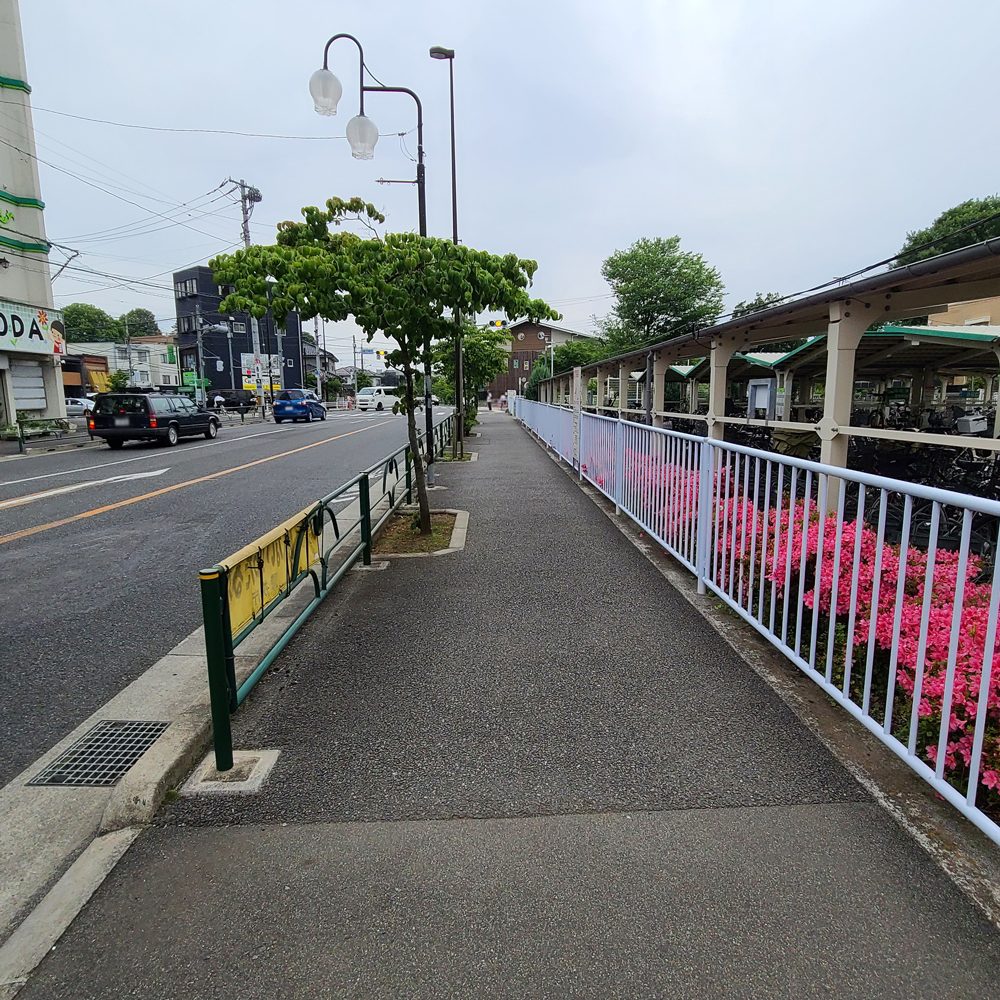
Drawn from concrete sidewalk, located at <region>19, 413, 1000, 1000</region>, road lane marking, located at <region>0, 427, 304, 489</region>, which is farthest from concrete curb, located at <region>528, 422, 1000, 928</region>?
road lane marking, located at <region>0, 427, 304, 489</region>

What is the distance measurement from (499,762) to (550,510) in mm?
5781

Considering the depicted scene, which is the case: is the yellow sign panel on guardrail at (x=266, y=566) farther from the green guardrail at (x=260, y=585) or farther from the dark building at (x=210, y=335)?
the dark building at (x=210, y=335)

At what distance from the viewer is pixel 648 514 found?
258 inches

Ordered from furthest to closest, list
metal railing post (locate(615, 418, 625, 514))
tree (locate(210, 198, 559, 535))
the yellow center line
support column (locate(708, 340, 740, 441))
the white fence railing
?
support column (locate(708, 340, 740, 441)), metal railing post (locate(615, 418, 625, 514)), the yellow center line, tree (locate(210, 198, 559, 535)), the white fence railing

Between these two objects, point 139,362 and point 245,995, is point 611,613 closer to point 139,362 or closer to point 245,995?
point 245,995

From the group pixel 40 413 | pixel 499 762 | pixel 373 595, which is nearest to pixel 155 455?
pixel 40 413

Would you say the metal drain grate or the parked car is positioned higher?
the parked car

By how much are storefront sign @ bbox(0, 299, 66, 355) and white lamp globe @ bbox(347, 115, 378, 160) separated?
1757 centimetres

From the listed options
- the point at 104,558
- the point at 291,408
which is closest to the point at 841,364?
the point at 104,558

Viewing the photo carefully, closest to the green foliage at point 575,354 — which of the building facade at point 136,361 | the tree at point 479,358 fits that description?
the tree at point 479,358

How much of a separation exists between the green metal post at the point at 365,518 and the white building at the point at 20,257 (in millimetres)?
19290

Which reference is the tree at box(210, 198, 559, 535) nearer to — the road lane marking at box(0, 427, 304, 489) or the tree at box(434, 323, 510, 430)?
the road lane marking at box(0, 427, 304, 489)

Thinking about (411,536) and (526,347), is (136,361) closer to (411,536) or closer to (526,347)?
(526,347)

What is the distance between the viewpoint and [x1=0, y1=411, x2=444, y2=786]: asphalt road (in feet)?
12.1
